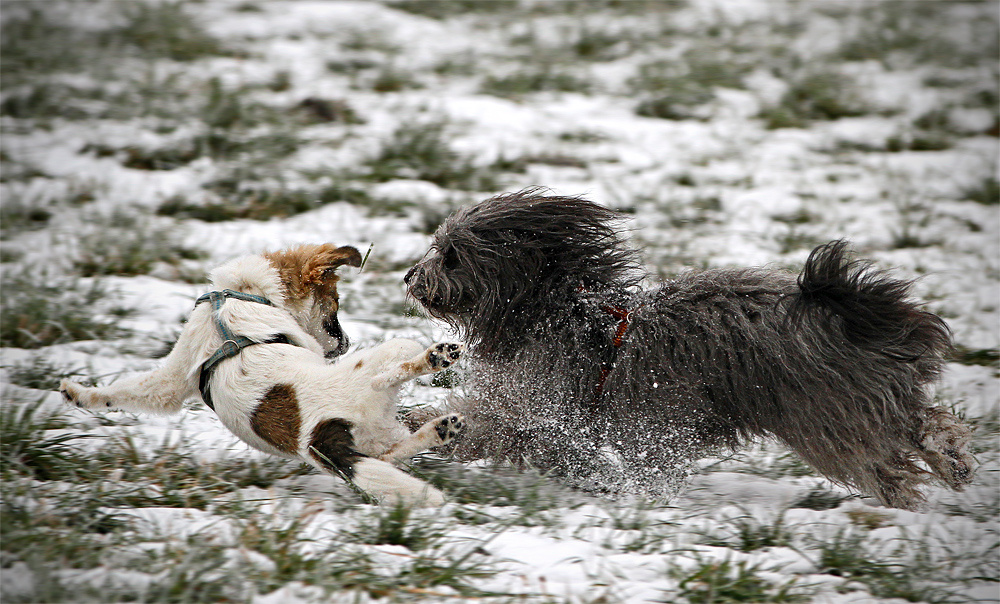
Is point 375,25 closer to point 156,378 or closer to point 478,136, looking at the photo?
point 478,136

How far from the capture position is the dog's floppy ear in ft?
9.67

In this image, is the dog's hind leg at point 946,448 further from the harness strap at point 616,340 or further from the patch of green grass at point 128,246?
the patch of green grass at point 128,246

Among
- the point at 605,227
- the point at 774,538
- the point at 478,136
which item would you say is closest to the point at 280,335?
the point at 605,227

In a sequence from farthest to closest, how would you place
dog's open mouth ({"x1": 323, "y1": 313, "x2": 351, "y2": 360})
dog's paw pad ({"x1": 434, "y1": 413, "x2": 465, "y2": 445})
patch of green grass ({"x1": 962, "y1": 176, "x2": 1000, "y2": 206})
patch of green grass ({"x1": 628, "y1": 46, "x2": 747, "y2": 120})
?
patch of green grass ({"x1": 628, "y1": 46, "x2": 747, "y2": 120}) → patch of green grass ({"x1": 962, "y1": 176, "x2": 1000, "y2": 206}) → dog's open mouth ({"x1": 323, "y1": 313, "x2": 351, "y2": 360}) → dog's paw pad ({"x1": 434, "y1": 413, "x2": 465, "y2": 445})

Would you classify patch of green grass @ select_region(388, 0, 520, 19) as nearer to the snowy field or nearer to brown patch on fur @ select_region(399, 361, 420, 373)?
the snowy field

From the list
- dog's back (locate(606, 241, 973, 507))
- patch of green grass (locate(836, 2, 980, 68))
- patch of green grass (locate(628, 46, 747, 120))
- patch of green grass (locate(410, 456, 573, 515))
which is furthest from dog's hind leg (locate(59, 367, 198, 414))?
patch of green grass (locate(836, 2, 980, 68))

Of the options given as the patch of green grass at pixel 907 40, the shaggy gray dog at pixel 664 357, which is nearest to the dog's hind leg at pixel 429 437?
the shaggy gray dog at pixel 664 357

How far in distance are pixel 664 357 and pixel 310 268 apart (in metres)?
1.32

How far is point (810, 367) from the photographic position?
2641mm

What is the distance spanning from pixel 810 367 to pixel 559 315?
88 cm

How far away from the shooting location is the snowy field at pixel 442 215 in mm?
2342

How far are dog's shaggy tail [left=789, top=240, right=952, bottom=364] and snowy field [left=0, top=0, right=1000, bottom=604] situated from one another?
0.58m

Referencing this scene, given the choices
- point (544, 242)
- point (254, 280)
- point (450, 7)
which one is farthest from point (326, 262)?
point (450, 7)

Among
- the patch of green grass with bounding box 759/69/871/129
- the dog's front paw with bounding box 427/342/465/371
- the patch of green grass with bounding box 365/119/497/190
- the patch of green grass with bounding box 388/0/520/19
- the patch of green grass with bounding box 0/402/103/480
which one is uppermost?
the patch of green grass with bounding box 388/0/520/19
